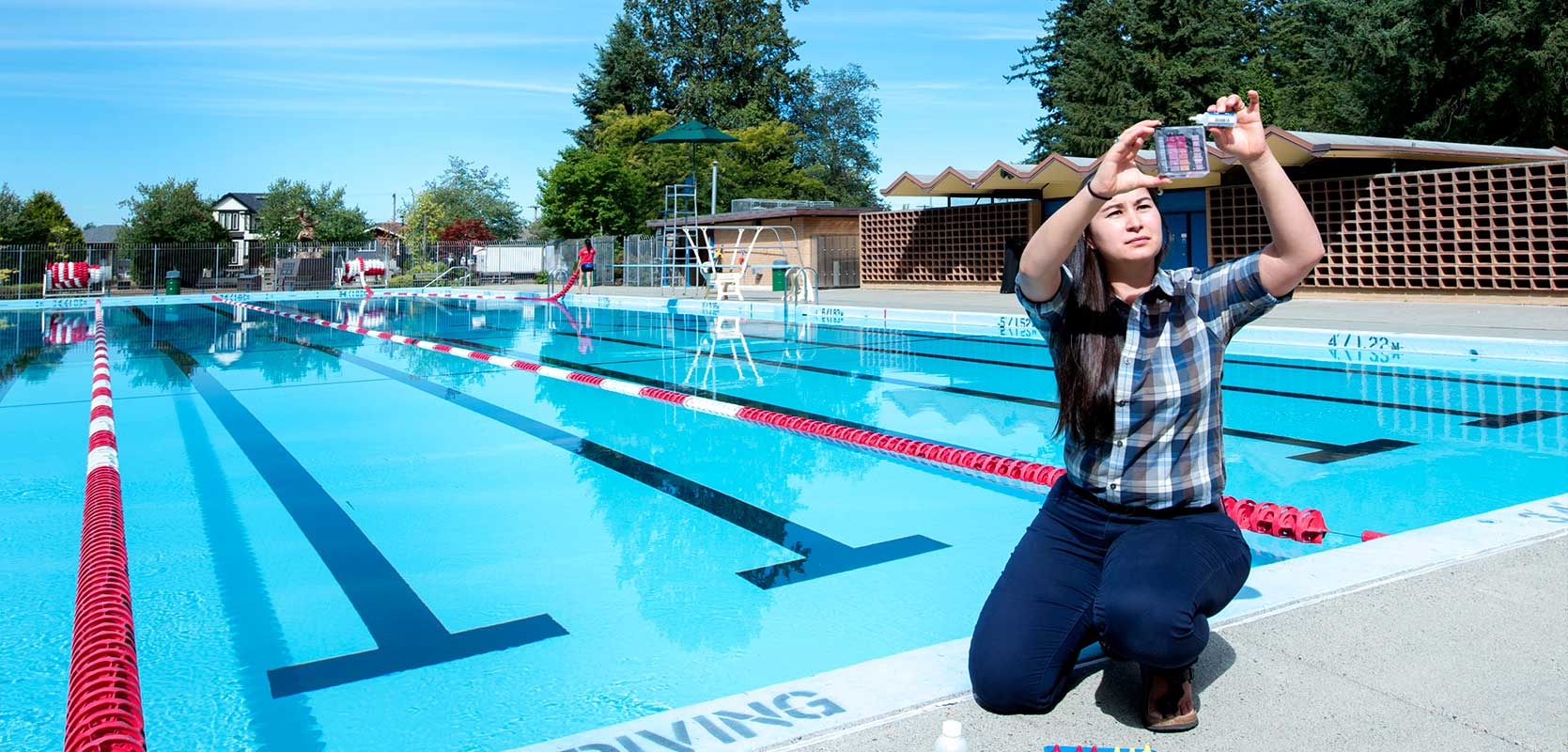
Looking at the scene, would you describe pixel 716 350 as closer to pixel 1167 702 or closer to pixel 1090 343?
pixel 1090 343

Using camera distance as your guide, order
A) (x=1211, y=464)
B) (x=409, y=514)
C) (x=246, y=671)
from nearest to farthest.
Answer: (x=1211, y=464), (x=246, y=671), (x=409, y=514)

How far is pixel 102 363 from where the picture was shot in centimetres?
1167

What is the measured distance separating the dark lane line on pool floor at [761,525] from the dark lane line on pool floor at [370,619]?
1.01 meters

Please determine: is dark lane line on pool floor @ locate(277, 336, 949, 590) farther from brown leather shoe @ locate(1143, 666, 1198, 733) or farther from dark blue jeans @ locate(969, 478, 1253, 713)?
brown leather shoe @ locate(1143, 666, 1198, 733)

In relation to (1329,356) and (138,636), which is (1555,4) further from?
(138,636)

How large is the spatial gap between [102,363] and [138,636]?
954 centimetres

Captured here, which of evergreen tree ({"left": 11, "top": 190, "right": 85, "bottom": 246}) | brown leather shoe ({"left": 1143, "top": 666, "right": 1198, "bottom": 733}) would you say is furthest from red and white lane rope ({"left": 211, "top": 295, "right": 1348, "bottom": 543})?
evergreen tree ({"left": 11, "top": 190, "right": 85, "bottom": 246})

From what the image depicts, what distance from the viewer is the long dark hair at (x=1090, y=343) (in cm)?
253

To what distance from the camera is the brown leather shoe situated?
89.4 inches

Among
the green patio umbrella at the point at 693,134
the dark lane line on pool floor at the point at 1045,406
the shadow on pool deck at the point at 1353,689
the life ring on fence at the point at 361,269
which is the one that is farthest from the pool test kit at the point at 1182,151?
the life ring on fence at the point at 361,269

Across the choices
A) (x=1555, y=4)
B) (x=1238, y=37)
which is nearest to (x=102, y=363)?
(x=1555, y=4)

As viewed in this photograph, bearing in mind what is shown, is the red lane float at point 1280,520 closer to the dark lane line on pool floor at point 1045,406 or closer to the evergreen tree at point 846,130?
the dark lane line on pool floor at point 1045,406

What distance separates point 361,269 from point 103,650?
3013 cm

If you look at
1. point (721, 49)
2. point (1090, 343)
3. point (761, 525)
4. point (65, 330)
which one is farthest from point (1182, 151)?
point (721, 49)
